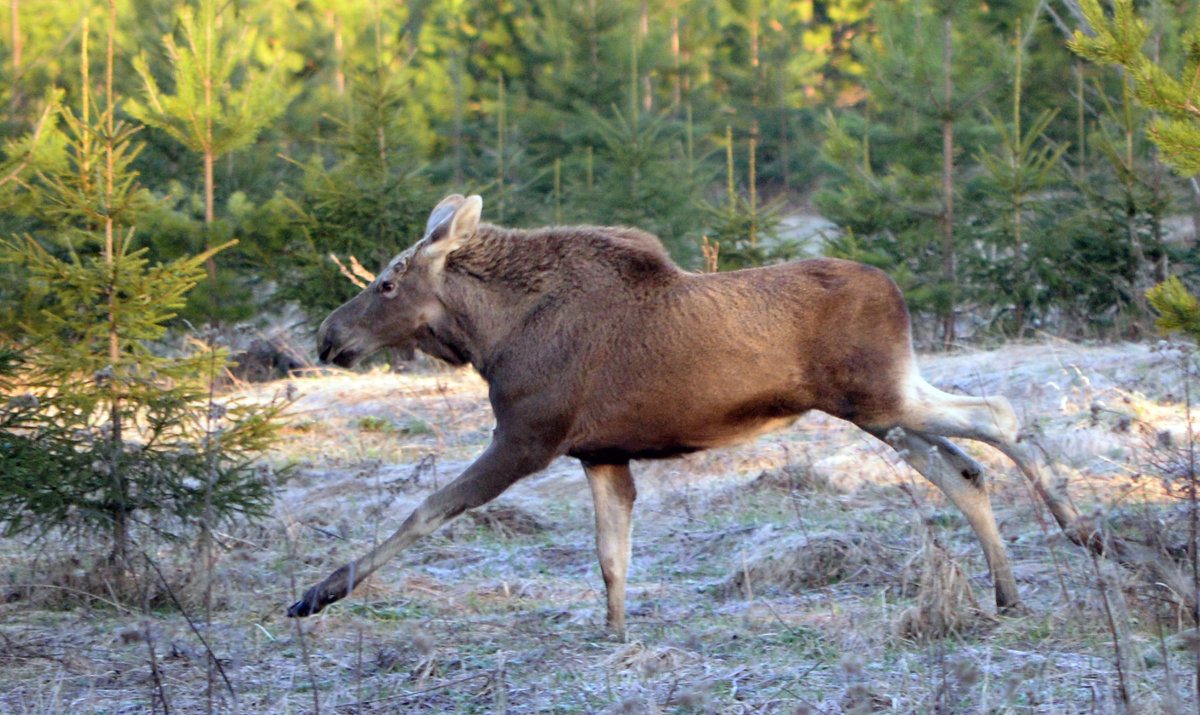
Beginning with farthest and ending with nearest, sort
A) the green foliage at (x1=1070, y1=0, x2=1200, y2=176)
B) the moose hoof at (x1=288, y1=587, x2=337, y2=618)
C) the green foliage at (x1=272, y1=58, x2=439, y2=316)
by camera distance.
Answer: the green foliage at (x1=272, y1=58, x2=439, y2=316) → the moose hoof at (x1=288, y1=587, x2=337, y2=618) → the green foliage at (x1=1070, y1=0, x2=1200, y2=176)

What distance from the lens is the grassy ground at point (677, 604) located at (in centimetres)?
450

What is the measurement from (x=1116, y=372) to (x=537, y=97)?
20429mm

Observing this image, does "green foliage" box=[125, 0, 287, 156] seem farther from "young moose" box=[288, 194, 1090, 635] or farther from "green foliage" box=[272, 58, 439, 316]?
"young moose" box=[288, 194, 1090, 635]

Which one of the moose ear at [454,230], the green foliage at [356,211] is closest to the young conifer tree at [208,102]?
the green foliage at [356,211]

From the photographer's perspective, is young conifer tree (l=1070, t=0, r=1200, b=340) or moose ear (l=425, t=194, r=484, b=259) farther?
moose ear (l=425, t=194, r=484, b=259)

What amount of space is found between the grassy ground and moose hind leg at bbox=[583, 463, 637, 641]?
0.60ft

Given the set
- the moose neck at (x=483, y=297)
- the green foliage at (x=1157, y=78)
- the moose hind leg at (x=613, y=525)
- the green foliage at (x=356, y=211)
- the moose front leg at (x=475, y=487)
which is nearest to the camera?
the green foliage at (x=1157, y=78)

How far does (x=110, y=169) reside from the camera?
259 inches

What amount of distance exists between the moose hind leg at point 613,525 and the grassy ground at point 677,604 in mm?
184

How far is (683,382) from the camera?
5797 mm

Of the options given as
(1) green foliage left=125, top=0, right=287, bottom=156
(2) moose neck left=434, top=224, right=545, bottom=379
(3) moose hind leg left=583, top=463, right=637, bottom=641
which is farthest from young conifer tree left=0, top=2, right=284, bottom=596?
(1) green foliage left=125, top=0, right=287, bottom=156

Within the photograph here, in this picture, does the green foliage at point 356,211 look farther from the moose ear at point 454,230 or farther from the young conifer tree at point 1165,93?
the young conifer tree at point 1165,93

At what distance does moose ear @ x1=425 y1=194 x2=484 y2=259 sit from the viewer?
253 inches

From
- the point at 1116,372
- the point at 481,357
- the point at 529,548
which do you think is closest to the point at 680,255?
the point at 1116,372
